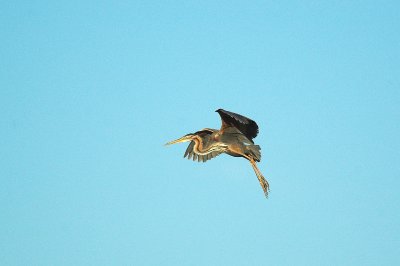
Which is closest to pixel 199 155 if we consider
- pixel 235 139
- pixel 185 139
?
pixel 185 139

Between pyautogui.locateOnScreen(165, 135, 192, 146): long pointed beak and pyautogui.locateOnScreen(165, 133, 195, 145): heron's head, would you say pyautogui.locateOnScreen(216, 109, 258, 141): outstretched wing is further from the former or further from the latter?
pyautogui.locateOnScreen(165, 135, 192, 146): long pointed beak

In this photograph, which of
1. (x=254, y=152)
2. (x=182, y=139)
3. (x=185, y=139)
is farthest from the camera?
(x=182, y=139)

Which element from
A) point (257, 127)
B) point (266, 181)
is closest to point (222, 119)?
point (257, 127)

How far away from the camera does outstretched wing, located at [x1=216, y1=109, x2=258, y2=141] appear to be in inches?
850

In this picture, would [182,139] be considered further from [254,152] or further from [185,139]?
[254,152]

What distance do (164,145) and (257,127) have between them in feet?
13.9

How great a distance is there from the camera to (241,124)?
22.6m

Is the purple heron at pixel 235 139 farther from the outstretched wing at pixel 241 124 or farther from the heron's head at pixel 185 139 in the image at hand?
the heron's head at pixel 185 139

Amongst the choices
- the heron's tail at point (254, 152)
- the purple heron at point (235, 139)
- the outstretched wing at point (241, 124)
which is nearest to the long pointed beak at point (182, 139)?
the purple heron at point (235, 139)

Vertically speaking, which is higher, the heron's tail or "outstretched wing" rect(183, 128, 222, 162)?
"outstretched wing" rect(183, 128, 222, 162)

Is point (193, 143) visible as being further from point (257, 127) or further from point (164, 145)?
point (257, 127)

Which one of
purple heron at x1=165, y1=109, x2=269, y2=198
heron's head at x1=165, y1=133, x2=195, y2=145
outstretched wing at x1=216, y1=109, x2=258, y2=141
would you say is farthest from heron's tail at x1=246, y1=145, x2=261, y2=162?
heron's head at x1=165, y1=133, x2=195, y2=145

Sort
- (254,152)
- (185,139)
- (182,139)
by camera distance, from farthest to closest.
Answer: (182,139) < (185,139) < (254,152)

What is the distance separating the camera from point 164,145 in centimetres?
2514
